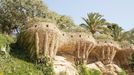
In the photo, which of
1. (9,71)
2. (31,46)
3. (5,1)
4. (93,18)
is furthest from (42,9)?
(9,71)

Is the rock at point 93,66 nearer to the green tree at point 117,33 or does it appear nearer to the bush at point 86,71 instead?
the bush at point 86,71

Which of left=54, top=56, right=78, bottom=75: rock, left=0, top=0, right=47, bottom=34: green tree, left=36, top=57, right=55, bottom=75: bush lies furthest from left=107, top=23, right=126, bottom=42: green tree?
left=36, top=57, right=55, bottom=75: bush

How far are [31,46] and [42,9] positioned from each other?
1696 cm

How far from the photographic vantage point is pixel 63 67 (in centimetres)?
3303

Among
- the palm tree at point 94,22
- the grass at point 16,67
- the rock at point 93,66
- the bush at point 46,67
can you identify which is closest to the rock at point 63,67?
the bush at point 46,67

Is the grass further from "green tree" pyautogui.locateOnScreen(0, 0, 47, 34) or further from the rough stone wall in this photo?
"green tree" pyautogui.locateOnScreen(0, 0, 47, 34)

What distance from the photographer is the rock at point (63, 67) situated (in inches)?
1278

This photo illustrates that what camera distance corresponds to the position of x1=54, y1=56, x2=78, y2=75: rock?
3245 cm

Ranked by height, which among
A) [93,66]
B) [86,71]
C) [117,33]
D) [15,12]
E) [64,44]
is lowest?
[86,71]

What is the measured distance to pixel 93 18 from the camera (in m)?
44.0

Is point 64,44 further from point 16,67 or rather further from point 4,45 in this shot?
point 16,67

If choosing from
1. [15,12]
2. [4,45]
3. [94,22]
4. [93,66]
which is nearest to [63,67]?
[4,45]

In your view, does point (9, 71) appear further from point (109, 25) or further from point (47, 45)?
point (109, 25)

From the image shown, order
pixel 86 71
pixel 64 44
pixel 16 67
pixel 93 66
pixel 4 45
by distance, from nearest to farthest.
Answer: pixel 16 67 → pixel 4 45 → pixel 64 44 → pixel 86 71 → pixel 93 66
